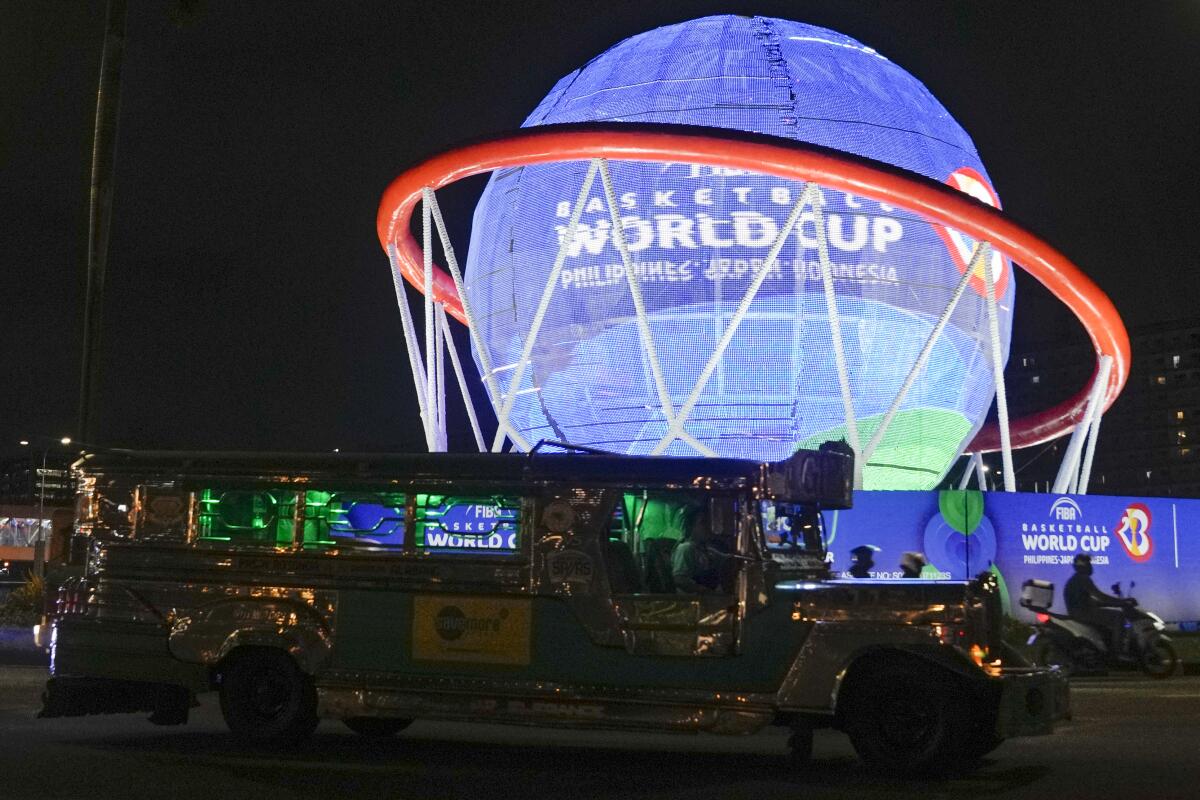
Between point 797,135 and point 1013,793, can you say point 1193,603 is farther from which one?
point 1013,793

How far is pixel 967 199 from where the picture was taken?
20.8 metres

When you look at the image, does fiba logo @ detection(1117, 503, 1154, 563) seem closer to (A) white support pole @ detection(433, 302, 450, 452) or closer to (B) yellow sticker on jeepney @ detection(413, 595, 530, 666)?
(A) white support pole @ detection(433, 302, 450, 452)

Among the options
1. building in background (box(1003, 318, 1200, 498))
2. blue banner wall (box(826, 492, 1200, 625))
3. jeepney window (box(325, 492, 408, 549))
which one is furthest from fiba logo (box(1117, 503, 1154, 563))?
building in background (box(1003, 318, 1200, 498))

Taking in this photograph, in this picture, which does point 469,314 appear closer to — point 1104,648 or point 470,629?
point 1104,648

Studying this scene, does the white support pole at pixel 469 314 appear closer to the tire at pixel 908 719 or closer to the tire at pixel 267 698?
the tire at pixel 267 698

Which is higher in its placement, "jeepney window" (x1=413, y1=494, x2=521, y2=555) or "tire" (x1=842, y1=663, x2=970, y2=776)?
"jeepney window" (x1=413, y1=494, x2=521, y2=555)

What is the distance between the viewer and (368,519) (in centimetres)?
1037

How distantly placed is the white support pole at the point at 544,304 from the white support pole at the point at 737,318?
8.48 feet

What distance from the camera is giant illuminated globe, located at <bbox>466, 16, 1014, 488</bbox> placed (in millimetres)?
21609

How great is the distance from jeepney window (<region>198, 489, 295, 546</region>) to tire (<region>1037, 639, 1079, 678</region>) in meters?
11.9

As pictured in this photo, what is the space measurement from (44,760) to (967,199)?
1535 cm

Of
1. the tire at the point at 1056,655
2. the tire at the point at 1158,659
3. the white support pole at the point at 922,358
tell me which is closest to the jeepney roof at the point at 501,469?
the tire at the point at 1056,655

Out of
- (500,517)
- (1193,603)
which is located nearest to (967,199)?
(1193,603)

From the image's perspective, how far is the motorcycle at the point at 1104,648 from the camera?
742 inches
